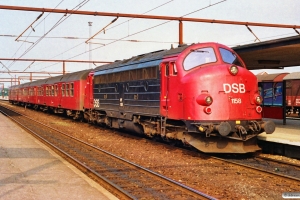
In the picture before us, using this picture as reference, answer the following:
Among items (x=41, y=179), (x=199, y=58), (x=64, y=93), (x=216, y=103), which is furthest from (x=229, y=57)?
(x=64, y=93)

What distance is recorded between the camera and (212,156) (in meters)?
12.0

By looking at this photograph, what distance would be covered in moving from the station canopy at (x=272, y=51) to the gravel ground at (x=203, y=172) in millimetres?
3609

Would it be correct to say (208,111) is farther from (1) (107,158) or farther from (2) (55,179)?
(2) (55,179)

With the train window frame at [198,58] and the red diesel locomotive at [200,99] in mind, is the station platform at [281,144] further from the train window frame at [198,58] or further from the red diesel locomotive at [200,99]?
the train window frame at [198,58]

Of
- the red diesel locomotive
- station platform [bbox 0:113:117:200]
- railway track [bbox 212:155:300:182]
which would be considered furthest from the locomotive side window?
station platform [bbox 0:113:117:200]

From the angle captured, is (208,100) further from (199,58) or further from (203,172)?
(203,172)

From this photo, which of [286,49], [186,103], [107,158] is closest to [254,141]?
[186,103]

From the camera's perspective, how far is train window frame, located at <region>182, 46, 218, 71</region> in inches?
476

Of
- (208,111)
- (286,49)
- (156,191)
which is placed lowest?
(156,191)

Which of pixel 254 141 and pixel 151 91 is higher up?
pixel 151 91

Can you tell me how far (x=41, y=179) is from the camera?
27.7 feet

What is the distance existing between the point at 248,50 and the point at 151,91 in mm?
3808

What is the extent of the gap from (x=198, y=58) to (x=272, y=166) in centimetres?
403

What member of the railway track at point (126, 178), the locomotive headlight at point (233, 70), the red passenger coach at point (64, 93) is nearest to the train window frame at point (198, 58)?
the locomotive headlight at point (233, 70)
